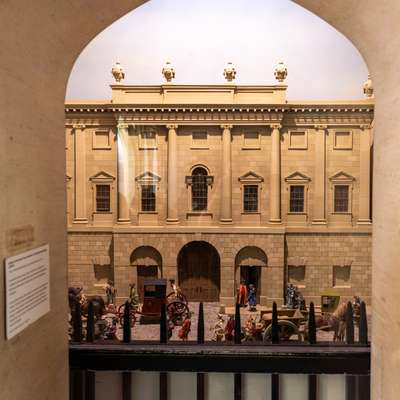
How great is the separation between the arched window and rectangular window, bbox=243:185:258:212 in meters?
0.52

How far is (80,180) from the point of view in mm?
4027

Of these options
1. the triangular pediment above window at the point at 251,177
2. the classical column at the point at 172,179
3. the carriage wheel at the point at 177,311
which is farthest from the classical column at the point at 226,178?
the carriage wheel at the point at 177,311

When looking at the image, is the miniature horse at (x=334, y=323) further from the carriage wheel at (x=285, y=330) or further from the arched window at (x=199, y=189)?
the arched window at (x=199, y=189)

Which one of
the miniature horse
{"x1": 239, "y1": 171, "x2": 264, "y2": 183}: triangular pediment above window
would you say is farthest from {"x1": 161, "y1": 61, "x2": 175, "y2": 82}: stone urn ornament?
the miniature horse

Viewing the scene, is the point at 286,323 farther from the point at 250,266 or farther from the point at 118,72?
the point at 118,72

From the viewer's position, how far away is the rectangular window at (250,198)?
13.6ft

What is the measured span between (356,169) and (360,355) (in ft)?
7.28

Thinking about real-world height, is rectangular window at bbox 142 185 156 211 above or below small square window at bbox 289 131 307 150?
below

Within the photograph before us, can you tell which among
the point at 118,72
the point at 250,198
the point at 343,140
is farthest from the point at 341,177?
the point at 118,72

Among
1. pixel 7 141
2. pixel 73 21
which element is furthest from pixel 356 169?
pixel 7 141

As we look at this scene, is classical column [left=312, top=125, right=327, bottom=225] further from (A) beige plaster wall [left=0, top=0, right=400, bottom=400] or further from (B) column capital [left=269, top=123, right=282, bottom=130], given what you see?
(A) beige plaster wall [left=0, top=0, right=400, bottom=400]

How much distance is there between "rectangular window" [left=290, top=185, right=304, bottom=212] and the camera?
4148 millimetres

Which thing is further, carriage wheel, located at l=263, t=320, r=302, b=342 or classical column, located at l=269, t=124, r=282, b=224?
classical column, located at l=269, t=124, r=282, b=224

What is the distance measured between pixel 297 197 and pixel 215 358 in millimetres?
2377
